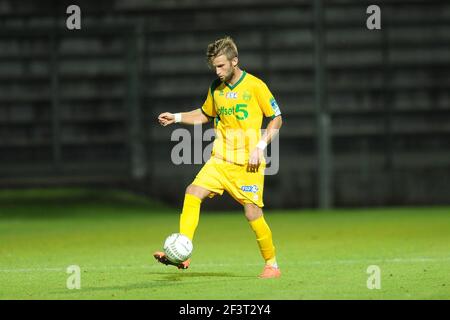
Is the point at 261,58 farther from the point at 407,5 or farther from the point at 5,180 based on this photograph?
the point at 5,180

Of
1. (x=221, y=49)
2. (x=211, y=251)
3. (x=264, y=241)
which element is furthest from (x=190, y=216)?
(x=211, y=251)

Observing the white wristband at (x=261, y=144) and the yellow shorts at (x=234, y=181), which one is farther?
the yellow shorts at (x=234, y=181)

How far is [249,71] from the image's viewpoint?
18266 millimetres

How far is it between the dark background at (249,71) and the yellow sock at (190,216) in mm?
9822

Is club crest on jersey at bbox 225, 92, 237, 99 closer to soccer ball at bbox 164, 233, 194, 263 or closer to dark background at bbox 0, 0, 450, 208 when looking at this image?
soccer ball at bbox 164, 233, 194, 263

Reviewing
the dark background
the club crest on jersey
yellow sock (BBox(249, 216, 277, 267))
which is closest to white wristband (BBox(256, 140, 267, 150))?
the club crest on jersey

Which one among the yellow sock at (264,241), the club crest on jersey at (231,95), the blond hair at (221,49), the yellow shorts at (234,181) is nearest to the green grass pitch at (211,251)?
the yellow sock at (264,241)

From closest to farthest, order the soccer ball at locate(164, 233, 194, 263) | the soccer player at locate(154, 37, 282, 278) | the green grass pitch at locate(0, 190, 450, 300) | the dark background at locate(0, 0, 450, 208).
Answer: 1. the green grass pitch at locate(0, 190, 450, 300)
2. the soccer ball at locate(164, 233, 194, 263)
3. the soccer player at locate(154, 37, 282, 278)
4. the dark background at locate(0, 0, 450, 208)

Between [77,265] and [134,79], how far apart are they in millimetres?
9088

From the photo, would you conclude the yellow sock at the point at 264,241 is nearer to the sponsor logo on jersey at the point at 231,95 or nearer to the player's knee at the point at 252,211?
the player's knee at the point at 252,211

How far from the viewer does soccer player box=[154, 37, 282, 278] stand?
817 cm

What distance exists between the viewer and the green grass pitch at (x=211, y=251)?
24.7 feet
